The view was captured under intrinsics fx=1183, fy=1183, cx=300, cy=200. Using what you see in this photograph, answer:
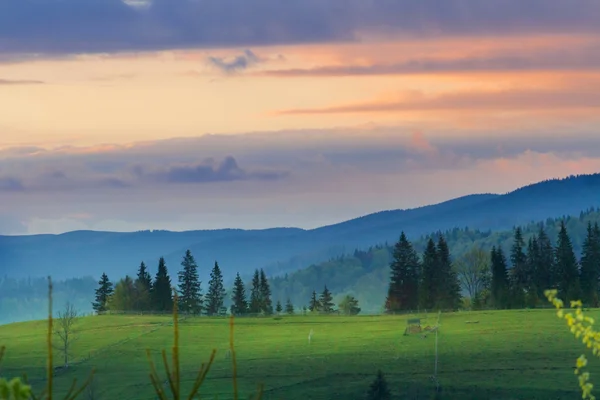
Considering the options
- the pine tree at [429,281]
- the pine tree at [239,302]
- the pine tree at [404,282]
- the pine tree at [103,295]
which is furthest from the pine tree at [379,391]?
the pine tree at [103,295]

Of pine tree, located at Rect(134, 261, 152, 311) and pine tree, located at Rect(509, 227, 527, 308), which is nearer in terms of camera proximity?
pine tree, located at Rect(509, 227, 527, 308)

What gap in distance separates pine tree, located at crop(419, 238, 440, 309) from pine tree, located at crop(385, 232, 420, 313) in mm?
1110

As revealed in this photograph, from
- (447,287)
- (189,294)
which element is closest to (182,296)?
(189,294)

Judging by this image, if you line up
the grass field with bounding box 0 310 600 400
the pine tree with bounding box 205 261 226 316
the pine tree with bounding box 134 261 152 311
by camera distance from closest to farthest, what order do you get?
the grass field with bounding box 0 310 600 400
the pine tree with bounding box 134 261 152 311
the pine tree with bounding box 205 261 226 316

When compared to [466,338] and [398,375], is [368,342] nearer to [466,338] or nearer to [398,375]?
[466,338]

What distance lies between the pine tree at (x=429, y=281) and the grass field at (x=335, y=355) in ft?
51.3

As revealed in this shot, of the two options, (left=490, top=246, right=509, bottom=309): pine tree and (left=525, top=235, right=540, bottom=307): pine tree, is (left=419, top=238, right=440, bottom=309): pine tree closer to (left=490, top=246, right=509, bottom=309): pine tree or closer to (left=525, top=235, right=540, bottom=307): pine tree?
(left=490, top=246, right=509, bottom=309): pine tree

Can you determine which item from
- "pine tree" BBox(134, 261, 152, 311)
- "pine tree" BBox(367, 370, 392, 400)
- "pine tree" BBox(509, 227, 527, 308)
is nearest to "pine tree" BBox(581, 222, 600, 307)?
"pine tree" BBox(509, 227, 527, 308)

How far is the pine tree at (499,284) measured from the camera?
147250 mm

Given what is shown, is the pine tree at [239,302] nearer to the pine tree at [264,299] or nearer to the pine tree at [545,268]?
the pine tree at [264,299]

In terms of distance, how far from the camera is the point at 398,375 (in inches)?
3693

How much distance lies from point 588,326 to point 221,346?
107m

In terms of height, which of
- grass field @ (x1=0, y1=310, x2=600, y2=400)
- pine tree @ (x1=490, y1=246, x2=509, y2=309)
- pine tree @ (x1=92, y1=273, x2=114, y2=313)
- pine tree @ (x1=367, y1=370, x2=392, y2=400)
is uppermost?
pine tree @ (x1=92, y1=273, x2=114, y2=313)

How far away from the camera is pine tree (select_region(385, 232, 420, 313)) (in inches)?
6014
